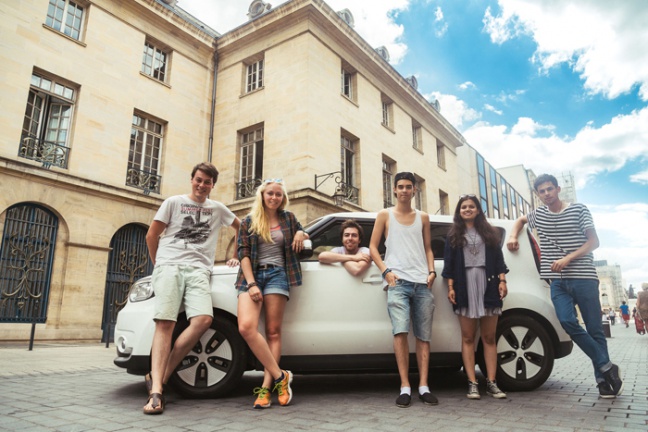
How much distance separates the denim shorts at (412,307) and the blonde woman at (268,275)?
33.2 inches

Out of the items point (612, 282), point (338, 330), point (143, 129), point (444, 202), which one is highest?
point (612, 282)

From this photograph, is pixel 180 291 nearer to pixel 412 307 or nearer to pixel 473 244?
pixel 412 307

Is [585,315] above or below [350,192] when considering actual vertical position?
below

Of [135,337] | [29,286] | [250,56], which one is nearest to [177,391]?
[135,337]

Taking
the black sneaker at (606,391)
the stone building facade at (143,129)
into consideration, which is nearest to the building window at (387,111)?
the stone building facade at (143,129)

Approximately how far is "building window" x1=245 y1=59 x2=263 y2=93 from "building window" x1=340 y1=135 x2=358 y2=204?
3.81 meters

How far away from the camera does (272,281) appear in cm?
381

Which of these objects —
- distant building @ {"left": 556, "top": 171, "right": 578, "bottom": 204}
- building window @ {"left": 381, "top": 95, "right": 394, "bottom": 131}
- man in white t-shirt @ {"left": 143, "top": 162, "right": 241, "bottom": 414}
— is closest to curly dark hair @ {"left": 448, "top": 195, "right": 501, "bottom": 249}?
man in white t-shirt @ {"left": 143, "top": 162, "right": 241, "bottom": 414}

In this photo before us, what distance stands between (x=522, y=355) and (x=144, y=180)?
44.3ft

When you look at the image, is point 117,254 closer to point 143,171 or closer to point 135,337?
point 143,171

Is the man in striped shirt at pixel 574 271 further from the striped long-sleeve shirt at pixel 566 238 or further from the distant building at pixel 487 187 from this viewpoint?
the distant building at pixel 487 187

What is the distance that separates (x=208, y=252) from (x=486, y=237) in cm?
252

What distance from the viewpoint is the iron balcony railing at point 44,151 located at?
12.2 metres

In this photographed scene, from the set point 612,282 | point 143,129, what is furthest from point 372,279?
point 612,282
